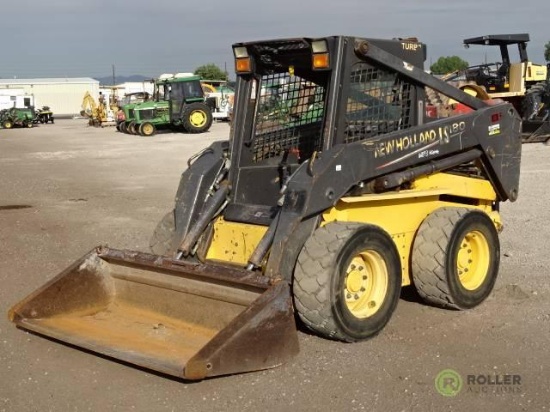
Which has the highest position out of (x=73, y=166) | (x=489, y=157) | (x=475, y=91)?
(x=475, y=91)

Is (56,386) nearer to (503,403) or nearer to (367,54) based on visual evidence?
(503,403)

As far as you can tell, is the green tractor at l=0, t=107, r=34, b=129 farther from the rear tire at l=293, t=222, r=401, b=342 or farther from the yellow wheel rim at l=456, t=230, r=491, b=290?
the rear tire at l=293, t=222, r=401, b=342

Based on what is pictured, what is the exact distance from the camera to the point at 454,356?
5.01 meters

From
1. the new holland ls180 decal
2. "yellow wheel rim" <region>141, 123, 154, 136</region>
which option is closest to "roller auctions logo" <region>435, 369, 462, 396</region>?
the new holland ls180 decal

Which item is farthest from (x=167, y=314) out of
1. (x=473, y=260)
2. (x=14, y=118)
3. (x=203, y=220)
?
(x=14, y=118)

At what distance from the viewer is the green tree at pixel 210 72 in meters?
87.6

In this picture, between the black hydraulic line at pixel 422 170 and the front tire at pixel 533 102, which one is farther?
the front tire at pixel 533 102

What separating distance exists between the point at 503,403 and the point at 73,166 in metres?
17.0

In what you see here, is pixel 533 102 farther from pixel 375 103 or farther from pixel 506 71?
pixel 375 103

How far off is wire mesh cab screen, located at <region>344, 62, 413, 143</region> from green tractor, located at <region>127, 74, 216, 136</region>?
26.1 meters

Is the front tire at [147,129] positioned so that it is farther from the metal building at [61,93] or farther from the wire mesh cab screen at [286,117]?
the metal building at [61,93]

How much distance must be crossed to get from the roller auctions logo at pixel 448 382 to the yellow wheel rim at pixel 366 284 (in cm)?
71

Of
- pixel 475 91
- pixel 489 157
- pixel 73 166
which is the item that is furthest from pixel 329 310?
pixel 73 166

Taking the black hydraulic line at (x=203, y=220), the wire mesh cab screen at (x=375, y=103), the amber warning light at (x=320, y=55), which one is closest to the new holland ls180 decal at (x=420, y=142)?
the wire mesh cab screen at (x=375, y=103)
